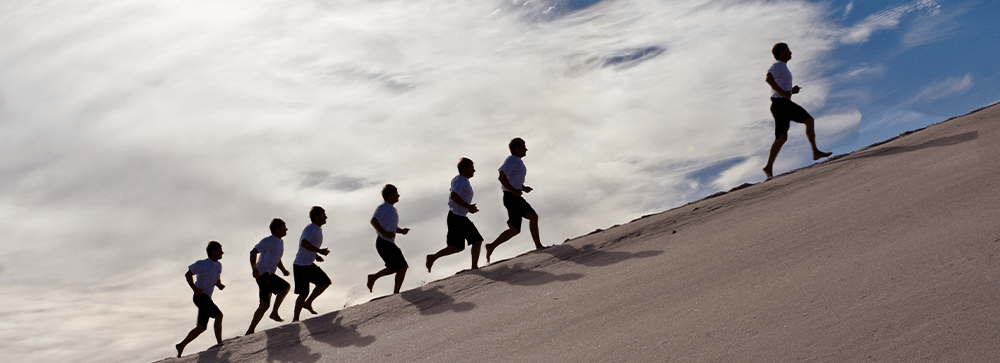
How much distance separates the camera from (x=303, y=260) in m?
8.20

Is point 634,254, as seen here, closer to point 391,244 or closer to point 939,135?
point 391,244

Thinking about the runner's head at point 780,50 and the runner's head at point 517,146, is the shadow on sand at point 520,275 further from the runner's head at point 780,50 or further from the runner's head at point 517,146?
the runner's head at point 780,50

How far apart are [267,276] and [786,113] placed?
22.5ft

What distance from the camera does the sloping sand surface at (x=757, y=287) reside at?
402 cm

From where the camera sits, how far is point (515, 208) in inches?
327

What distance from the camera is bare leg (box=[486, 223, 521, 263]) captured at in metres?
8.42

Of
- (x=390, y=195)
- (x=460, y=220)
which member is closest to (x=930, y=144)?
(x=460, y=220)

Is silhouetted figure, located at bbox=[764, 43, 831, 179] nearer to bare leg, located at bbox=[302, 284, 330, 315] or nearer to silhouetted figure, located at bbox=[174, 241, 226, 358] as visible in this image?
bare leg, located at bbox=[302, 284, 330, 315]

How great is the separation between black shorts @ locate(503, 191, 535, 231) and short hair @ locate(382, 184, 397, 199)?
1.37m

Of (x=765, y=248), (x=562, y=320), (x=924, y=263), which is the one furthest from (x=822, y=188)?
(x=562, y=320)

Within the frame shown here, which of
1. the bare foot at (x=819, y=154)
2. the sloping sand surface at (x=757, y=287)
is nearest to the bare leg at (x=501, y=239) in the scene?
the sloping sand surface at (x=757, y=287)

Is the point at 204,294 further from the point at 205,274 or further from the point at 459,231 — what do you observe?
the point at 459,231

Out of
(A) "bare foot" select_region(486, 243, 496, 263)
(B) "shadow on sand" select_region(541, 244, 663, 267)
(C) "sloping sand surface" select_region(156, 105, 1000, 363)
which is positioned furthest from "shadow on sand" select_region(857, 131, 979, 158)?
(A) "bare foot" select_region(486, 243, 496, 263)

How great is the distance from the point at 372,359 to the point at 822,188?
517 cm
